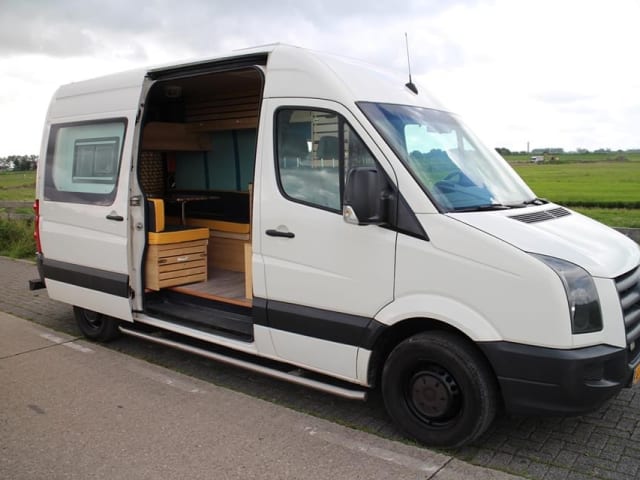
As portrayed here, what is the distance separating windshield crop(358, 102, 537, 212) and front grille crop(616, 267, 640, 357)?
2.89ft

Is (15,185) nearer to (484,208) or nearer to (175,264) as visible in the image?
(175,264)

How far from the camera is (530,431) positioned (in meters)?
4.00

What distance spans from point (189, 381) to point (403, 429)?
2031mm

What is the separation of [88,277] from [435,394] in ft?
12.3

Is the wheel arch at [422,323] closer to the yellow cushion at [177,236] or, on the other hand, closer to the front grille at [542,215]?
the front grille at [542,215]

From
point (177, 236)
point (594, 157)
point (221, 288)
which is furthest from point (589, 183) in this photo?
point (177, 236)

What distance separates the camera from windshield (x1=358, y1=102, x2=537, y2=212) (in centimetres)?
383

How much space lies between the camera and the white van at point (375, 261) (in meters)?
3.33

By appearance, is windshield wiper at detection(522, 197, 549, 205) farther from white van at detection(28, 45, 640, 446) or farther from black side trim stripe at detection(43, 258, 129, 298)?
black side trim stripe at detection(43, 258, 129, 298)

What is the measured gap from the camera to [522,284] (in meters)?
3.27

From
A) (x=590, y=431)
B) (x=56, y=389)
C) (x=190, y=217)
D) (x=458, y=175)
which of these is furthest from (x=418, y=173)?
(x=190, y=217)

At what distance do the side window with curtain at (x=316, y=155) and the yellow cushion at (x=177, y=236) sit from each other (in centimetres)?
180

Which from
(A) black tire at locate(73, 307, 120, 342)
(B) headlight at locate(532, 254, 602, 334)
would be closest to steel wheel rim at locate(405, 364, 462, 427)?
(B) headlight at locate(532, 254, 602, 334)

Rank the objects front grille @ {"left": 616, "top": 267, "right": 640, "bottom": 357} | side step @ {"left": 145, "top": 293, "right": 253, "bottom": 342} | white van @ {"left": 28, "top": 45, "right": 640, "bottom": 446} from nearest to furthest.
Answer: white van @ {"left": 28, "top": 45, "right": 640, "bottom": 446}, front grille @ {"left": 616, "top": 267, "right": 640, "bottom": 357}, side step @ {"left": 145, "top": 293, "right": 253, "bottom": 342}
